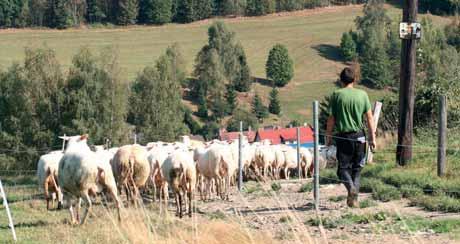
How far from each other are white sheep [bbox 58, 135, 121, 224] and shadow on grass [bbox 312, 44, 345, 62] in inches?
3970

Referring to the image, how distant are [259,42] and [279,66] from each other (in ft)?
51.9

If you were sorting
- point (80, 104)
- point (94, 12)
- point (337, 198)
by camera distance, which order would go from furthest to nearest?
point (94, 12)
point (80, 104)
point (337, 198)

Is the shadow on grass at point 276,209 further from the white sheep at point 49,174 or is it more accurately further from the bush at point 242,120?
the bush at point 242,120

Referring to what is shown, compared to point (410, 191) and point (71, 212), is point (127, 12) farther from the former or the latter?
point (410, 191)

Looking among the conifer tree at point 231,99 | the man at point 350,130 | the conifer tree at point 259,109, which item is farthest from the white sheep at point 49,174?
the conifer tree at point 231,99

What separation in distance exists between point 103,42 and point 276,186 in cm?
10083

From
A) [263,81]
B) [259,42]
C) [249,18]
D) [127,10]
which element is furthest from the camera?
[249,18]

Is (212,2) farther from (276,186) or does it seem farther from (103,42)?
(276,186)

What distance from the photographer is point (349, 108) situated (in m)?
13.4

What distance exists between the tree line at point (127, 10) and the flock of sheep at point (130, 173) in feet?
363

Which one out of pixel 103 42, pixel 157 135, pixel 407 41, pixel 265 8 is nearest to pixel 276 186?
pixel 407 41

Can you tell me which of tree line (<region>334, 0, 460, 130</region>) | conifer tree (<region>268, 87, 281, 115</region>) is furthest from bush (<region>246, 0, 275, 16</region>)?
conifer tree (<region>268, 87, 281, 115</region>)

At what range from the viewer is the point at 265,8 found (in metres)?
138

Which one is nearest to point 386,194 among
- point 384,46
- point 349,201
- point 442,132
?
point 349,201
